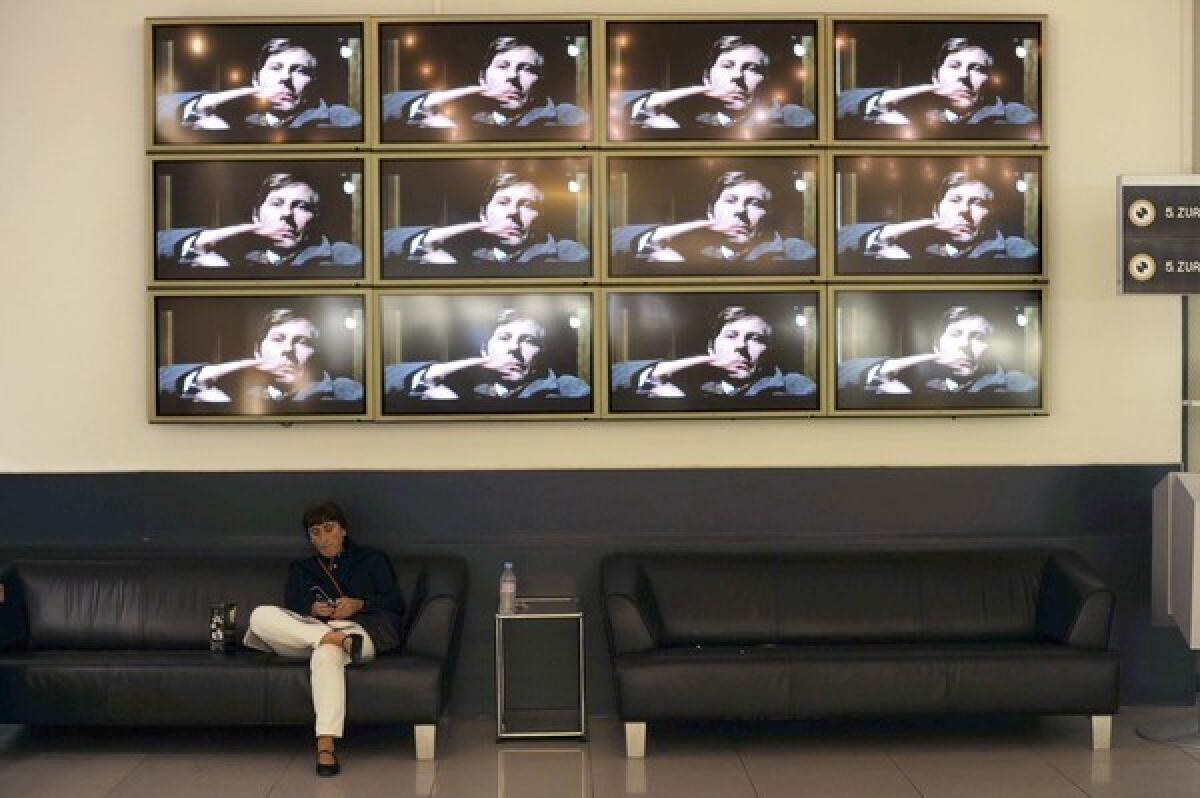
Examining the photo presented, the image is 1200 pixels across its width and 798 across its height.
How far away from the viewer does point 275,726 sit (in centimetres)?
687

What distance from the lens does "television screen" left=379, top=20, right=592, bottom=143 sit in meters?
7.12

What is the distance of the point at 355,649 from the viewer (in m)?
6.38

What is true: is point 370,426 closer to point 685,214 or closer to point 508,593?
point 508,593

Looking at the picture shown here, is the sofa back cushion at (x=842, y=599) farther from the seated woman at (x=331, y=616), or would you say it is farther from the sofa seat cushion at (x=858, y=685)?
the seated woman at (x=331, y=616)

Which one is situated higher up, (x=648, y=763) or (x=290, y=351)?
(x=290, y=351)

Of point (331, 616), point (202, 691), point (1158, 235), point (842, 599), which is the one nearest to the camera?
point (202, 691)

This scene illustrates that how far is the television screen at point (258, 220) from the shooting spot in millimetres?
7141

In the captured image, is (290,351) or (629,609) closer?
(629,609)

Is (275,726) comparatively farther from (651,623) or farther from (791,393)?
(791,393)

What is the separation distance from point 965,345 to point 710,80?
166 cm

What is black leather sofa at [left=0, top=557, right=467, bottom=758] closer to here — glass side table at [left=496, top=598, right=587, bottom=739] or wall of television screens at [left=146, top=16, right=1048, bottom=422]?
glass side table at [left=496, top=598, right=587, bottom=739]

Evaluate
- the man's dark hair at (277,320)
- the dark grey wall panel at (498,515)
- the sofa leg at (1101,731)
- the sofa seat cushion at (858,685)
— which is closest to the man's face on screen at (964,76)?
the dark grey wall panel at (498,515)

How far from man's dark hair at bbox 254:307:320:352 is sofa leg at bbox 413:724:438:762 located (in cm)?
185

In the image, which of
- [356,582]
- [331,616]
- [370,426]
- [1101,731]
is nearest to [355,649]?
[331,616]
